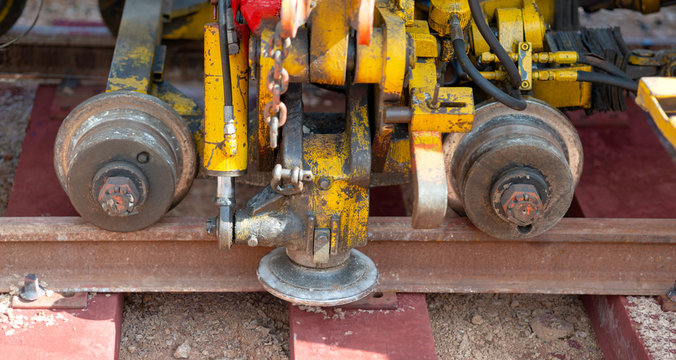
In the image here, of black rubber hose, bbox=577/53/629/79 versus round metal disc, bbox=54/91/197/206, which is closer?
round metal disc, bbox=54/91/197/206

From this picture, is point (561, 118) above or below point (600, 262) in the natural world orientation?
above

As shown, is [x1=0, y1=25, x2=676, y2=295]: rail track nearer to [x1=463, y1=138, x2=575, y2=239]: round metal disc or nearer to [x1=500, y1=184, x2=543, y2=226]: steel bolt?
[x1=463, y1=138, x2=575, y2=239]: round metal disc

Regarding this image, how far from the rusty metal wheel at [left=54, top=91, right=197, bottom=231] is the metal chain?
1.91ft

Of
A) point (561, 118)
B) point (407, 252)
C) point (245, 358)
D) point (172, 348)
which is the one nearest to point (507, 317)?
point (407, 252)

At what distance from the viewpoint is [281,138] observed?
3.00 metres

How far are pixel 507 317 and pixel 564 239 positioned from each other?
0.44m

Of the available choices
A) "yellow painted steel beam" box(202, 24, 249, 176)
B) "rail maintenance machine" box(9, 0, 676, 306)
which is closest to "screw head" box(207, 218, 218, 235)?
"rail maintenance machine" box(9, 0, 676, 306)

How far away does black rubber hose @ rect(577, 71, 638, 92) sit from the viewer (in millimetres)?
3219

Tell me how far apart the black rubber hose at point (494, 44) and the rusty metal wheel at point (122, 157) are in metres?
1.18

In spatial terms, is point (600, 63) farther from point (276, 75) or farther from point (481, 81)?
point (276, 75)

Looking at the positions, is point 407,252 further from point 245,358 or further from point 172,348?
point 172,348

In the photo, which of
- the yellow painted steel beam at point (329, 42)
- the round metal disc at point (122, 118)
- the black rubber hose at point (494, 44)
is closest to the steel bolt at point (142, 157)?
the round metal disc at point (122, 118)

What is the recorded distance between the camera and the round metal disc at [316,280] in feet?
9.41

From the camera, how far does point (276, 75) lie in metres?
2.42
